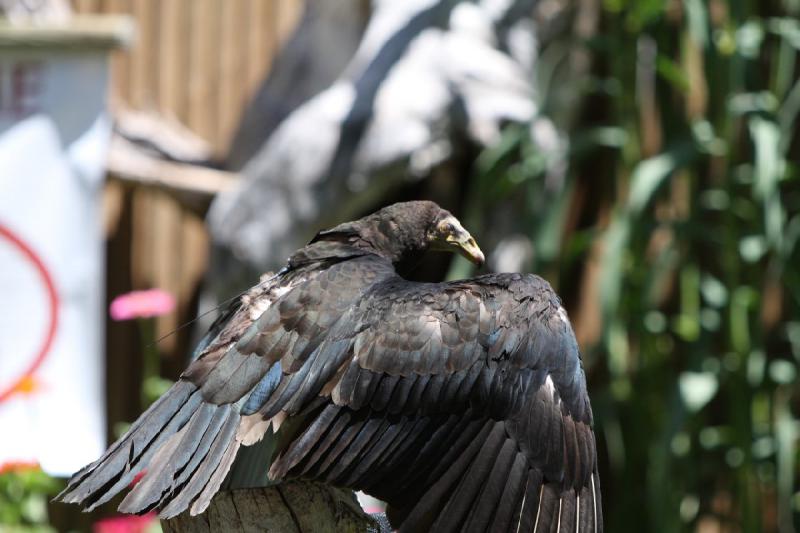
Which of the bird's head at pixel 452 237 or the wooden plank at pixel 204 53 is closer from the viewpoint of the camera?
the bird's head at pixel 452 237

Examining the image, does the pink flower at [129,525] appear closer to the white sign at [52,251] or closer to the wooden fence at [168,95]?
the white sign at [52,251]

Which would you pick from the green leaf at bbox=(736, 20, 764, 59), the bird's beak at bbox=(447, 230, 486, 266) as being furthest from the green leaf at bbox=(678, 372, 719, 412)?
the bird's beak at bbox=(447, 230, 486, 266)

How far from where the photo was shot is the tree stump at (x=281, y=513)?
1838 mm

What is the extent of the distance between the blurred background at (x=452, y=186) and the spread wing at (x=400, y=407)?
4.00ft

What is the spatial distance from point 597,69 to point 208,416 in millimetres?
2562

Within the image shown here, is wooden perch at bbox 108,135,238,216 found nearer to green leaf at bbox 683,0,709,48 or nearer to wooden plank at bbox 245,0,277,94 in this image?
wooden plank at bbox 245,0,277,94

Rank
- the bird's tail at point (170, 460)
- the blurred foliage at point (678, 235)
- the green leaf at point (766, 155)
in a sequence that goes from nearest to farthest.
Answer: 1. the bird's tail at point (170, 460)
2. the green leaf at point (766, 155)
3. the blurred foliage at point (678, 235)

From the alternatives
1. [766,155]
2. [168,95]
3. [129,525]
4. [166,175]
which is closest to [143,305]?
[129,525]

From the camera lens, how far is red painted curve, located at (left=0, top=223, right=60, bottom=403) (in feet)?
11.3

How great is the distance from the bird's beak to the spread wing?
0.30 m

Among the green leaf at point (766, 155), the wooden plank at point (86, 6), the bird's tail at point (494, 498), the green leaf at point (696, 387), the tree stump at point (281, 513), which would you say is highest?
the wooden plank at point (86, 6)

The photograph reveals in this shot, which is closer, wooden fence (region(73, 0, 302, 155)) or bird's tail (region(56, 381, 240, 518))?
bird's tail (region(56, 381, 240, 518))

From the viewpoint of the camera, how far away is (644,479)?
12.1 feet

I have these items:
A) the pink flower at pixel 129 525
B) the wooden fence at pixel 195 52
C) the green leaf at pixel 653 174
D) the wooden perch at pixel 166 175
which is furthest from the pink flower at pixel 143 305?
the green leaf at pixel 653 174
